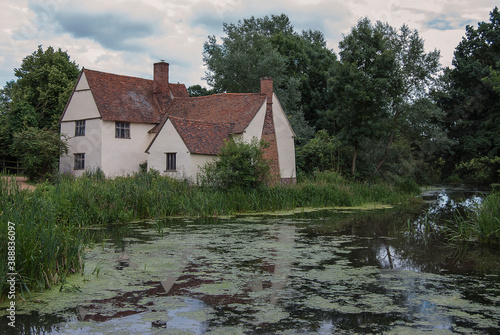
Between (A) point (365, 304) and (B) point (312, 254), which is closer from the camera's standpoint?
(A) point (365, 304)

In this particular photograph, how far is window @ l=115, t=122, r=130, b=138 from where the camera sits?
3133 centimetres

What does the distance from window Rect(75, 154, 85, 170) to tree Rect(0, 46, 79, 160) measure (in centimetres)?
598

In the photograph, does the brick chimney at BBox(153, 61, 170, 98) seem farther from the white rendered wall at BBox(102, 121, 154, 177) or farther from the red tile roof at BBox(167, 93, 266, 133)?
the white rendered wall at BBox(102, 121, 154, 177)

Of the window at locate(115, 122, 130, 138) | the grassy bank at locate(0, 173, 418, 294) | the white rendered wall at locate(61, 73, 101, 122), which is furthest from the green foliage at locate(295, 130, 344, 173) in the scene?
the white rendered wall at locate(61, 73, 101, 122)

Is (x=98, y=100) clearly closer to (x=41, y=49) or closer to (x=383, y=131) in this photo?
(x=41, y=49)

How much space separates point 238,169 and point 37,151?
1495 centimetres

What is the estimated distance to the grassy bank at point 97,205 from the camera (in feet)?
21.1

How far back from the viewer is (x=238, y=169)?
66.9ft

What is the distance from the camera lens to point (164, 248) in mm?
9906

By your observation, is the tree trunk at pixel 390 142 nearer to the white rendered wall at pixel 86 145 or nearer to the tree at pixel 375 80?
the tree at pixel 375 80

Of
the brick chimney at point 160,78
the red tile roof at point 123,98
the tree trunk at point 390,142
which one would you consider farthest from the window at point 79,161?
the tree trunk at point 390,142

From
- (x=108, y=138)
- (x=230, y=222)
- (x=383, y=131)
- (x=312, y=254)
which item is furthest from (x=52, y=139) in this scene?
(x=312, y=254)


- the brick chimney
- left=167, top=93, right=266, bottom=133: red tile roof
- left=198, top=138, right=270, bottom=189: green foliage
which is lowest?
left=198, top=138, right=270, bottom=189: green foliage

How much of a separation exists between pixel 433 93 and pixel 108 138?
80.5ft
